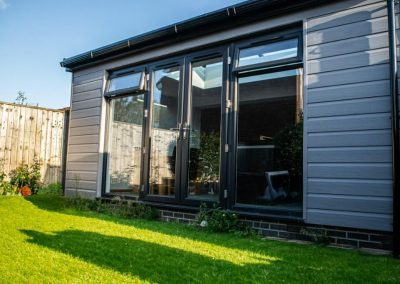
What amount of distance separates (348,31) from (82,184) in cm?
481

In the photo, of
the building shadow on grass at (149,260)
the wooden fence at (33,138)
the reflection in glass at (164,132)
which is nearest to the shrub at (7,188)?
the wooden fence at (33,138)

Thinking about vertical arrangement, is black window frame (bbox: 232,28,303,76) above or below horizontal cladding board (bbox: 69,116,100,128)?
above

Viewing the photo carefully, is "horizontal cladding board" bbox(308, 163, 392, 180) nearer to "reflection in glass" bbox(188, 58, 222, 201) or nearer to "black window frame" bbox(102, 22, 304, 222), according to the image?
"black window frame" bbox(102, 22, 304, 222)

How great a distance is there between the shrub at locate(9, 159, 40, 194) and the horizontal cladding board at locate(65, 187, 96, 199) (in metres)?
0.92

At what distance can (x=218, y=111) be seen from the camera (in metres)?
4.32

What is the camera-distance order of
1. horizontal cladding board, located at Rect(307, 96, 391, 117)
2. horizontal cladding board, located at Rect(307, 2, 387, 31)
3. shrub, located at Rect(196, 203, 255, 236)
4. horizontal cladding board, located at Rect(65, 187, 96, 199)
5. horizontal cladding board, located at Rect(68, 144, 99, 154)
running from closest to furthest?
horizontal cladding board, located at Rect(307, 96, 391, 117), horizontal cladding board, located at Rect(307, 2, 387, 31), shrub, located at Rect(196, 203, 255, 236), horizontal cladding board, located at Rect(65, 187, 96, 199), horizontal cladding board, located at Rect(68, 144, 99, 154)

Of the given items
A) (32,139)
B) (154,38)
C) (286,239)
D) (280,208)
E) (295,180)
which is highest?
(154,38)

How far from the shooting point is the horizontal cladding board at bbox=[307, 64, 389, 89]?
3.12 m

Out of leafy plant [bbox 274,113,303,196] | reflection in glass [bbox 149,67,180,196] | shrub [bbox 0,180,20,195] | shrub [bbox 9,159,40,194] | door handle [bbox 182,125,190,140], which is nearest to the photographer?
leafy plant [bbox 274,113,303,196]

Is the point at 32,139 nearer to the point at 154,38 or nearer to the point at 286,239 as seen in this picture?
the point at 154,38

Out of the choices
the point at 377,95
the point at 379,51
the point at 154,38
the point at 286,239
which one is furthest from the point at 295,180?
the point at 154,38

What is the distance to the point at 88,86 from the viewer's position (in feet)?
20.1

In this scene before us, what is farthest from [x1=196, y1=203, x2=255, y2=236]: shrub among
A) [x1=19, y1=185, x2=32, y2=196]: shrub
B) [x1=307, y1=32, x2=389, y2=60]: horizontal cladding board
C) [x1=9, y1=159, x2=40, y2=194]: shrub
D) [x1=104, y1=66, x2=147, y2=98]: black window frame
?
[x1=9, y1=159, x2=40, y2=194]: shrub

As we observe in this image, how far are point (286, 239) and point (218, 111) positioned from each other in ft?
5.84
